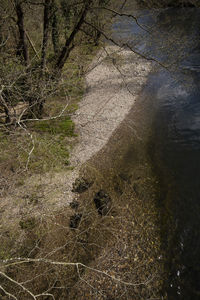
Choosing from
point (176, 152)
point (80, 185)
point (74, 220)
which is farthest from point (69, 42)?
point (74, 220)

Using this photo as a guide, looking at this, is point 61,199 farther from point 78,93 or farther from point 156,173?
point 78,93

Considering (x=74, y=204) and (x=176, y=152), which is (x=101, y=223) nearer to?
(x=74, y=204)

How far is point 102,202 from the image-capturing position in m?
7.64

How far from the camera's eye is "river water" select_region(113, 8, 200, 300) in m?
6.15

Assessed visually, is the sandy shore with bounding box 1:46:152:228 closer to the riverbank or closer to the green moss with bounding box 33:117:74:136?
the riverbank

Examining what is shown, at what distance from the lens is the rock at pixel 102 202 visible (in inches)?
292

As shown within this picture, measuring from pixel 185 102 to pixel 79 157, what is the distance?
23.5ft

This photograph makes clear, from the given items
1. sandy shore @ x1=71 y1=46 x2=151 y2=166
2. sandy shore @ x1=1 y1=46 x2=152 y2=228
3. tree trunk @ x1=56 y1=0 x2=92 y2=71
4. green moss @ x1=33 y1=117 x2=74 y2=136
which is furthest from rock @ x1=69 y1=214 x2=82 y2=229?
tree trunk @ x1=56 y1=0 x2=92 y2=71

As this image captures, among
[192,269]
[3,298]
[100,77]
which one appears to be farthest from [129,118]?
[3,298]

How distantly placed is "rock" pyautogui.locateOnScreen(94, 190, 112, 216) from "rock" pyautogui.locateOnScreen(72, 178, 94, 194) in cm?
57

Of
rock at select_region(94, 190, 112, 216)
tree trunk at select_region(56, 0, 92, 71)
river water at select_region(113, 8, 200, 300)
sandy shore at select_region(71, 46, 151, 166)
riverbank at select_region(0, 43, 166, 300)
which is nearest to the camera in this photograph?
riverbank at select_region(0, 43, 166, 300)

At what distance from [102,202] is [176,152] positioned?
431cm

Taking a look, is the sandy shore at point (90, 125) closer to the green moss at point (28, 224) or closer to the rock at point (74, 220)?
the green moss at point (28, 224)

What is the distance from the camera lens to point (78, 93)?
13.8m
